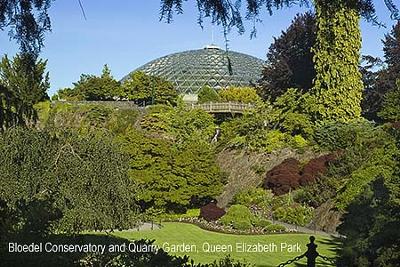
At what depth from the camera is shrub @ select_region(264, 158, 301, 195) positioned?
19734mm

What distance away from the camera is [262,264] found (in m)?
10.2

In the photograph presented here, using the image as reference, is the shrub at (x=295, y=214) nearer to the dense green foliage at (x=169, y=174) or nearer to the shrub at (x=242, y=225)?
the shrub at (x=242, y=225)

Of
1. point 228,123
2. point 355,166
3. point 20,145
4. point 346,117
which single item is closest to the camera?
point 20,145

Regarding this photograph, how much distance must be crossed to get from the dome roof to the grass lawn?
94.9ft

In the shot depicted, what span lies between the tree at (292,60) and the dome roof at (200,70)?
14.4 m

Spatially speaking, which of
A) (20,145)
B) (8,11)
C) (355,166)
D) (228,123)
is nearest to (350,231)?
(8,11)

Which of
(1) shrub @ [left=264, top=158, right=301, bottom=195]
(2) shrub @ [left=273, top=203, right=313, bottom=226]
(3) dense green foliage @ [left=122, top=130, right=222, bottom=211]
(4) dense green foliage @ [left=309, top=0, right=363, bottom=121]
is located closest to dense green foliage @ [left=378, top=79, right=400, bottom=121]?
(4) dense green foliage @ [left=309, top=0, right=363, bottom=121]

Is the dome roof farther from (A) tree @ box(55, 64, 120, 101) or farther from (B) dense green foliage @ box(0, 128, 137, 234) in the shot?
(B) dense green foliage @ box(0, 128, 137, 234)

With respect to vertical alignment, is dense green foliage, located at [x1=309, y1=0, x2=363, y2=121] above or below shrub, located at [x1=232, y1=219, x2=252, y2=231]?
above

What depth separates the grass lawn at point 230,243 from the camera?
436 inches

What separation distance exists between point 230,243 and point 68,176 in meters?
4.50

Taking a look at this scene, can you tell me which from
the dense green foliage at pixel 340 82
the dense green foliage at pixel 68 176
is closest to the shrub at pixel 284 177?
the dense green foliage at pixel 340 82

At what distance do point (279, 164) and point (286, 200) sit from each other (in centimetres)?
280

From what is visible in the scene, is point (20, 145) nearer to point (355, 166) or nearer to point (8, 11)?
point (8, 11)
